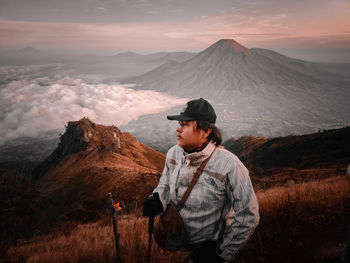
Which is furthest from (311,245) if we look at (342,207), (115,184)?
(115,184)

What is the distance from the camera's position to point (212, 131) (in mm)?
2506

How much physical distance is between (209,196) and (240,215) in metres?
0.34

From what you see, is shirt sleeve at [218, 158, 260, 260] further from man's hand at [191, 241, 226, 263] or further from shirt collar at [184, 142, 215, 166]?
shirt collar at [184, 142, 215, 166]

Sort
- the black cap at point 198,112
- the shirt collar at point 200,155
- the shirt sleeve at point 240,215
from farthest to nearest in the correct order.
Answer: the black cap at point 198,112, the shirt collar at point 200,155, the shirt sleeve at point 240,215

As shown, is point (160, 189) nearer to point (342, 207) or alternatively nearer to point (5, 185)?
point (342, 207)

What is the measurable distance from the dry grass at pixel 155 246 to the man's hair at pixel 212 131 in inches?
58.2

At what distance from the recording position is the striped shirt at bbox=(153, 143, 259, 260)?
202 cm

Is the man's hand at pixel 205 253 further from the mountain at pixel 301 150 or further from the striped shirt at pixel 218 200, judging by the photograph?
the mountain at pixel 301 150

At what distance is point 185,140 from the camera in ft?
7.93

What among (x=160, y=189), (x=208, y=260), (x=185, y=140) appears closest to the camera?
(x=208, y=260)

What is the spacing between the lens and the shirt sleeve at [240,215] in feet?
6.55

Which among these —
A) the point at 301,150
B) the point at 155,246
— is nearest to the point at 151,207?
the point at 155,246

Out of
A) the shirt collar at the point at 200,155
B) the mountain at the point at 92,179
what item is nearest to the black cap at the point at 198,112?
the shirt collar at the point at 200,155

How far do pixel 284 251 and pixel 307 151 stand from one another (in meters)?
69.9
